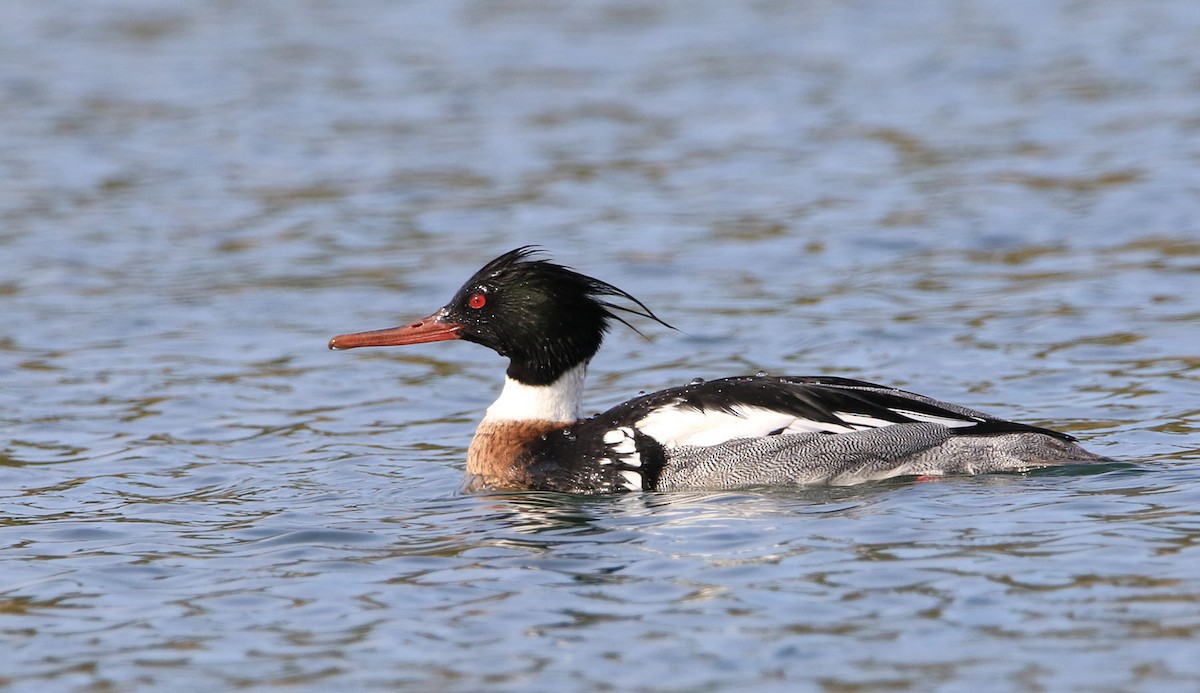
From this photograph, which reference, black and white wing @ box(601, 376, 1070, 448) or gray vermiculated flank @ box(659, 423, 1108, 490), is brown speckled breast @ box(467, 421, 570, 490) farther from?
gray vermiculated flank @ box(659, 423, 1108, 490)

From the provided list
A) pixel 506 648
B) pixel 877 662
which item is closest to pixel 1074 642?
pixel 877 662

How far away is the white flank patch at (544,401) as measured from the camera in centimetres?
929

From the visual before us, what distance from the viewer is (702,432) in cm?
873

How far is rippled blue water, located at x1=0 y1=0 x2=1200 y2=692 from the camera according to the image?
6352 mm

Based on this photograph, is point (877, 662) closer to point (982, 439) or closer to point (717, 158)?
point (982, 439)

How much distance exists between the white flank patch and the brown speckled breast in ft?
0.15

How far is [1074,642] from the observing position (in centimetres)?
591

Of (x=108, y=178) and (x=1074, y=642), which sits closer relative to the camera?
(x=1074, y=642)

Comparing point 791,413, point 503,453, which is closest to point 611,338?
point 503,453

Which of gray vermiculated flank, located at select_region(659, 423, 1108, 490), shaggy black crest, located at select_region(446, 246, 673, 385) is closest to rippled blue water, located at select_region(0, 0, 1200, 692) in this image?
gray vermiculated flank, located at select_region(659, 423, 1108, 490)

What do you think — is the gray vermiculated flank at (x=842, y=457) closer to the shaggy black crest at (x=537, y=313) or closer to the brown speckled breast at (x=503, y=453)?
the brown speckled breast at (x=503, y=453)

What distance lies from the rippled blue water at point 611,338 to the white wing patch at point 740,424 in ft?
1.15

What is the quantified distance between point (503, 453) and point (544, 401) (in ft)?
1.28

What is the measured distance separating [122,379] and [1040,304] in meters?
6.35
